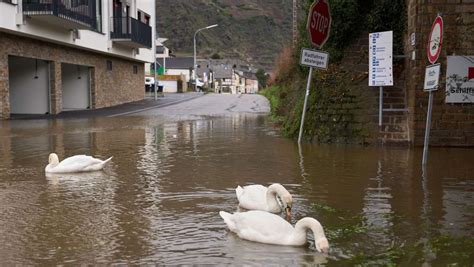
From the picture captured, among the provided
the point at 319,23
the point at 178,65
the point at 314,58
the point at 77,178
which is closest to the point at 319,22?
the point at 319,23

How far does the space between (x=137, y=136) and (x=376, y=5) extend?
6571mm

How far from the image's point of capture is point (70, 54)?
1081 inches

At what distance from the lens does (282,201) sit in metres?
5.56

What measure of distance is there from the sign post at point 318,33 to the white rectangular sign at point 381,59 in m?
0.90

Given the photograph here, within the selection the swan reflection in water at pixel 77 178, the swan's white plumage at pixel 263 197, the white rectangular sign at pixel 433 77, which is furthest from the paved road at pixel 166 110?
the swan's white plumage at pixel 263 197

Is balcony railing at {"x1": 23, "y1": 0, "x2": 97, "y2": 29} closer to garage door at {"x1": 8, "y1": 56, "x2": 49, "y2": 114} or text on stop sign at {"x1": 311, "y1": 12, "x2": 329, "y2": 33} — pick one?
garage door at {"x1": 8, "y1": 56, "x2": 49, "y2": 114}

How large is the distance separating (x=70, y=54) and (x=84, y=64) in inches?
75.9

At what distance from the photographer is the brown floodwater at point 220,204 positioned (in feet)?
14.9

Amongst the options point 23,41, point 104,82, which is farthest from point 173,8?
point 23,41

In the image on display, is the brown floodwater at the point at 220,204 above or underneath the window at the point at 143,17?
underneath

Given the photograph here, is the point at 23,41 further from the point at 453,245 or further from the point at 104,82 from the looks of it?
the point at 453,245

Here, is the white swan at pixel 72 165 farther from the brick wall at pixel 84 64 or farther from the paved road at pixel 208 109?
the paved road at pixel 208 109

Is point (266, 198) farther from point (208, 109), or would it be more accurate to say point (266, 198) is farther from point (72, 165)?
point (208, 109)

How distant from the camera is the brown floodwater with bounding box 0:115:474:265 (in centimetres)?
455
